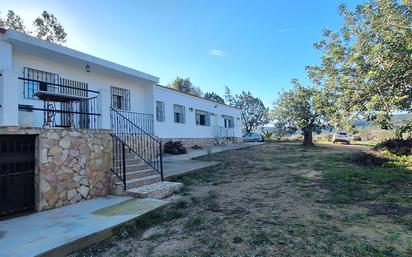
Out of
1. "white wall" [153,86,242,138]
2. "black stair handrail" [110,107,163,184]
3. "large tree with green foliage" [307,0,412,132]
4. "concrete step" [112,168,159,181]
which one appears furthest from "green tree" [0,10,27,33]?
"large tree with green foliage" [307,0,412,132]

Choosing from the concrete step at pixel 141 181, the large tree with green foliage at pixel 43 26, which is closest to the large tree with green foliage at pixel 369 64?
the concrete step at pixel 141 181

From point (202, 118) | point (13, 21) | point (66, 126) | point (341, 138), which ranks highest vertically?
point (13, 21)

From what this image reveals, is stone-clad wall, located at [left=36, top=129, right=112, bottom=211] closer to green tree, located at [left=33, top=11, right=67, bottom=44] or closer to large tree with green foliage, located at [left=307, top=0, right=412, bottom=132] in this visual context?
large tree with green foliage, located at [left=307, top=0, right=412, bottom=132]

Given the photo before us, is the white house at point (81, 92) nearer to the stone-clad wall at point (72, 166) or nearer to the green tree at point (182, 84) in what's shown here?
the stone-clad wall at point (72, 166)

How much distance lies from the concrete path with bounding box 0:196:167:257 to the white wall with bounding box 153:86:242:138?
8.37 meters

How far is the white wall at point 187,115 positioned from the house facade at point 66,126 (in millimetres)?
629

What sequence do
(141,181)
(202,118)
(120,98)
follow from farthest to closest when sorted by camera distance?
(202,118)
(120,98)
(141,181)

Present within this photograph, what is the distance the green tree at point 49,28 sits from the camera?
896 inches

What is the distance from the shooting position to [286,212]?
5441 millimetres

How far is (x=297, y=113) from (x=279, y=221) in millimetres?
20137

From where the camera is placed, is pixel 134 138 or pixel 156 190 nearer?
pixel 156 190

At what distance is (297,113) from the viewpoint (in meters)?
23.7

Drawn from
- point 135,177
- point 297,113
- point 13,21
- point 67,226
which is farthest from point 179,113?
point 13,21

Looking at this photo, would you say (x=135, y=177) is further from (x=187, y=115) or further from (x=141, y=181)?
(x=187, y=115)
